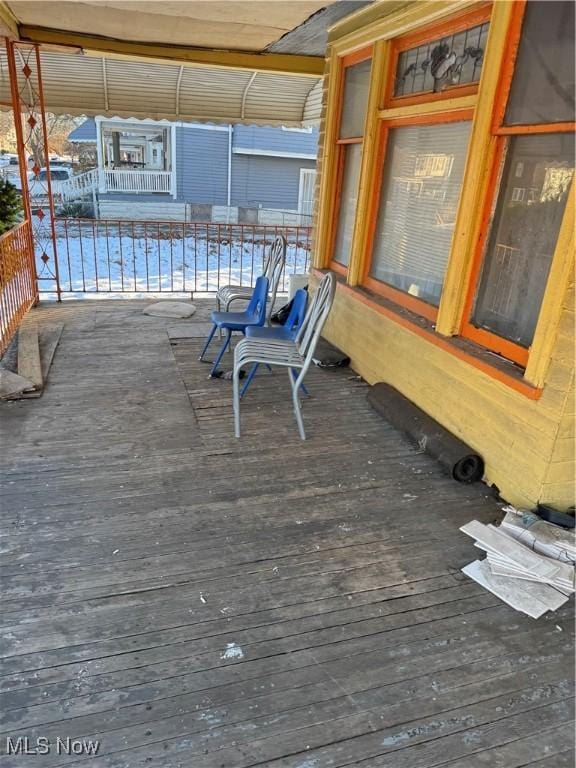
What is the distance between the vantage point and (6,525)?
2.29m

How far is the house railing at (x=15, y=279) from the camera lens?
4.31 m

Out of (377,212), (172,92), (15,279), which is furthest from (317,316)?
(172,92)

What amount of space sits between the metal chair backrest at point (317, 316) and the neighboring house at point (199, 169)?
11852 mm

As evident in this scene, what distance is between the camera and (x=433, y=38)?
130 inches

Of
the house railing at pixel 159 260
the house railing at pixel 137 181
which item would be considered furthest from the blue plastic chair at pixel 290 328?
the house railing at pixel 137 181

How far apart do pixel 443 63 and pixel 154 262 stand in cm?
737

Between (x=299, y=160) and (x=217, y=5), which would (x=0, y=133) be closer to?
(x=299, y=160)

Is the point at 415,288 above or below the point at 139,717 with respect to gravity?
above

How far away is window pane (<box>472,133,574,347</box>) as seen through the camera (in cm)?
239

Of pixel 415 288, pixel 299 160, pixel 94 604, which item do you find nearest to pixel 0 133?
pixel 299 160

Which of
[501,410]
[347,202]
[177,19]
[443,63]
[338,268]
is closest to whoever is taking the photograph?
[501,410]

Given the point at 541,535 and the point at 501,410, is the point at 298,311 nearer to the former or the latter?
the point at 501,410

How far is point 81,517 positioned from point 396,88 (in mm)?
3534

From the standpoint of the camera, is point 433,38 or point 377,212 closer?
point 433,38
